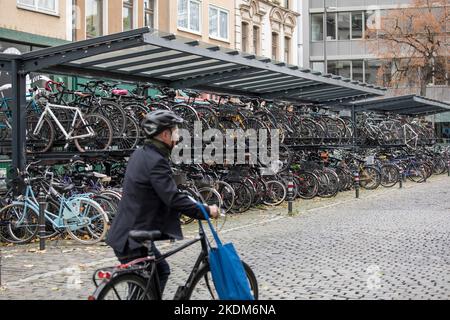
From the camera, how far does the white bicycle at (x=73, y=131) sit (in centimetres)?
1336

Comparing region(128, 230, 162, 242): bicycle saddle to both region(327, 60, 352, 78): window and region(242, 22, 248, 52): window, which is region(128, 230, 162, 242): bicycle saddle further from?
region(327, 60, 352, 78): window

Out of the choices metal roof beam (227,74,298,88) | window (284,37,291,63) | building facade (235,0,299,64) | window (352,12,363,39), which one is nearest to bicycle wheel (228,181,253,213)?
metal roof beam (227,74,298,88)

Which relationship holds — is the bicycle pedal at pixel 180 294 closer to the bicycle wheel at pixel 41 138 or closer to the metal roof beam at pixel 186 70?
the bicycle wheel at pixel 41 138

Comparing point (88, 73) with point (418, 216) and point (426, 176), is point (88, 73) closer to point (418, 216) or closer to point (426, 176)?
point (418, 216)

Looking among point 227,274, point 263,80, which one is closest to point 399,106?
point 263,80

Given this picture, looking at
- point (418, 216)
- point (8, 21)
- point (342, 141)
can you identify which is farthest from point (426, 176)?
point (8, 21)

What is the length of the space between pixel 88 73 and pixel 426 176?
16.0 metres

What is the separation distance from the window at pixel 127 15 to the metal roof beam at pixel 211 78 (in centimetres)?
847

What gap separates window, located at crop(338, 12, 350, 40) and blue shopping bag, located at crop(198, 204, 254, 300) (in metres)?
49.8

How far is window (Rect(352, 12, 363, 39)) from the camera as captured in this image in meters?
52.8

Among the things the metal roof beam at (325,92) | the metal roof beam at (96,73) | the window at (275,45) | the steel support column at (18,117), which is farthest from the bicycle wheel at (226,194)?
the window at (275,45)

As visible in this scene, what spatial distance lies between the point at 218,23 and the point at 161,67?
16.5 meters

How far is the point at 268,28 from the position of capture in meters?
37.2
